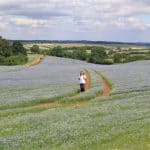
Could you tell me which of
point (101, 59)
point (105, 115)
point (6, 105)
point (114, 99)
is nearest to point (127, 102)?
point (114, 99)

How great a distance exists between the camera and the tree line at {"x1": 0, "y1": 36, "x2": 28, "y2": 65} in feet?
470

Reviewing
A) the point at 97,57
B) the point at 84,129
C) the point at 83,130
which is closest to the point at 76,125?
the point at 84,129

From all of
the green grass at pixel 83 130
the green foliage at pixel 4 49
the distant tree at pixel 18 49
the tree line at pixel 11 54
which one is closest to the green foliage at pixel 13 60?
the tree line at pixel 11 54

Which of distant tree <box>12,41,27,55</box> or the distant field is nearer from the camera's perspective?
the distant field

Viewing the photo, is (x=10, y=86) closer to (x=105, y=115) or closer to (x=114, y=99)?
(x=114, y=99)

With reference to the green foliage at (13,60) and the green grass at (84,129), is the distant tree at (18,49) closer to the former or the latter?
the green foliage at (13,60)

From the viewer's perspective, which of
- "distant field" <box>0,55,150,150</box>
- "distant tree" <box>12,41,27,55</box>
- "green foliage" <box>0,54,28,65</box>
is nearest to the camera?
"distant field" <box>0,55,150,150</box>

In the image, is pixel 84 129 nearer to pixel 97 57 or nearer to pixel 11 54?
pixel 11 54

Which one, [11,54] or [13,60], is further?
[11,54]

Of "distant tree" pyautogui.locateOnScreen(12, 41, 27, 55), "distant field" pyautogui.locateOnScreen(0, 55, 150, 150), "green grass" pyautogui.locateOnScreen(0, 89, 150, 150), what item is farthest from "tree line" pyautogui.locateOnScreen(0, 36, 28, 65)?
"green grass" pyautogui.locateOnScreen(0, 89, 150, 150)

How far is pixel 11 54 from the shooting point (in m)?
162

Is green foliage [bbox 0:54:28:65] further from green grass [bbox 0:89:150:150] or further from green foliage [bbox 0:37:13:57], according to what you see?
green grass [bbox 0:89:150:150]

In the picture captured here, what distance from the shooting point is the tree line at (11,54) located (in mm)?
143375

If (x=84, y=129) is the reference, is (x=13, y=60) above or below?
below
